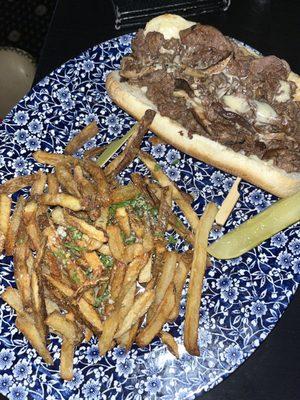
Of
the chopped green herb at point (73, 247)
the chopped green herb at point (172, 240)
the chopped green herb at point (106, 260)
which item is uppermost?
the chopped green herb at point (73, 247)

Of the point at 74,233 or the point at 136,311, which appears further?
the point at 74,233

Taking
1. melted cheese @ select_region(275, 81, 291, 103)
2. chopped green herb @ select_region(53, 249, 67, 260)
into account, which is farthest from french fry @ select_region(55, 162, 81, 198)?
melted cheese @ select_region(275, 81, 291, 103)

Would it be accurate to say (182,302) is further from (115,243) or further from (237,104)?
(237,104)

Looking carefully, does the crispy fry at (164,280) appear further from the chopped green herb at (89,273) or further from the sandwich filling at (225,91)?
the sandwich filling at (225,91)

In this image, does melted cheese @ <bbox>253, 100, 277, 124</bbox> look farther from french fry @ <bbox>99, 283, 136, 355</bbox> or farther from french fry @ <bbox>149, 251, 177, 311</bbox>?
french fry @ <bbox>99, 283, 136, 355</bbox>

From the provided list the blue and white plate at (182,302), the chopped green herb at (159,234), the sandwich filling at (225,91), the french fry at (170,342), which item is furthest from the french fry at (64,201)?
the sandwich filling at (225,91)

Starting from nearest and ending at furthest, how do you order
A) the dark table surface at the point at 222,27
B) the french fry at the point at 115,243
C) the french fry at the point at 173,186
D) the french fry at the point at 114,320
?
the french fry at the point at 114,320
the french fry at the point at 115,243
the french fry at the point at 173,186
the dark table surface at the point at 222,27

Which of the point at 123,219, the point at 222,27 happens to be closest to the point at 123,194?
the point at 123,219

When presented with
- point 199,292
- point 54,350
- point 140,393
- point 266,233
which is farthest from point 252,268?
point 54,350
